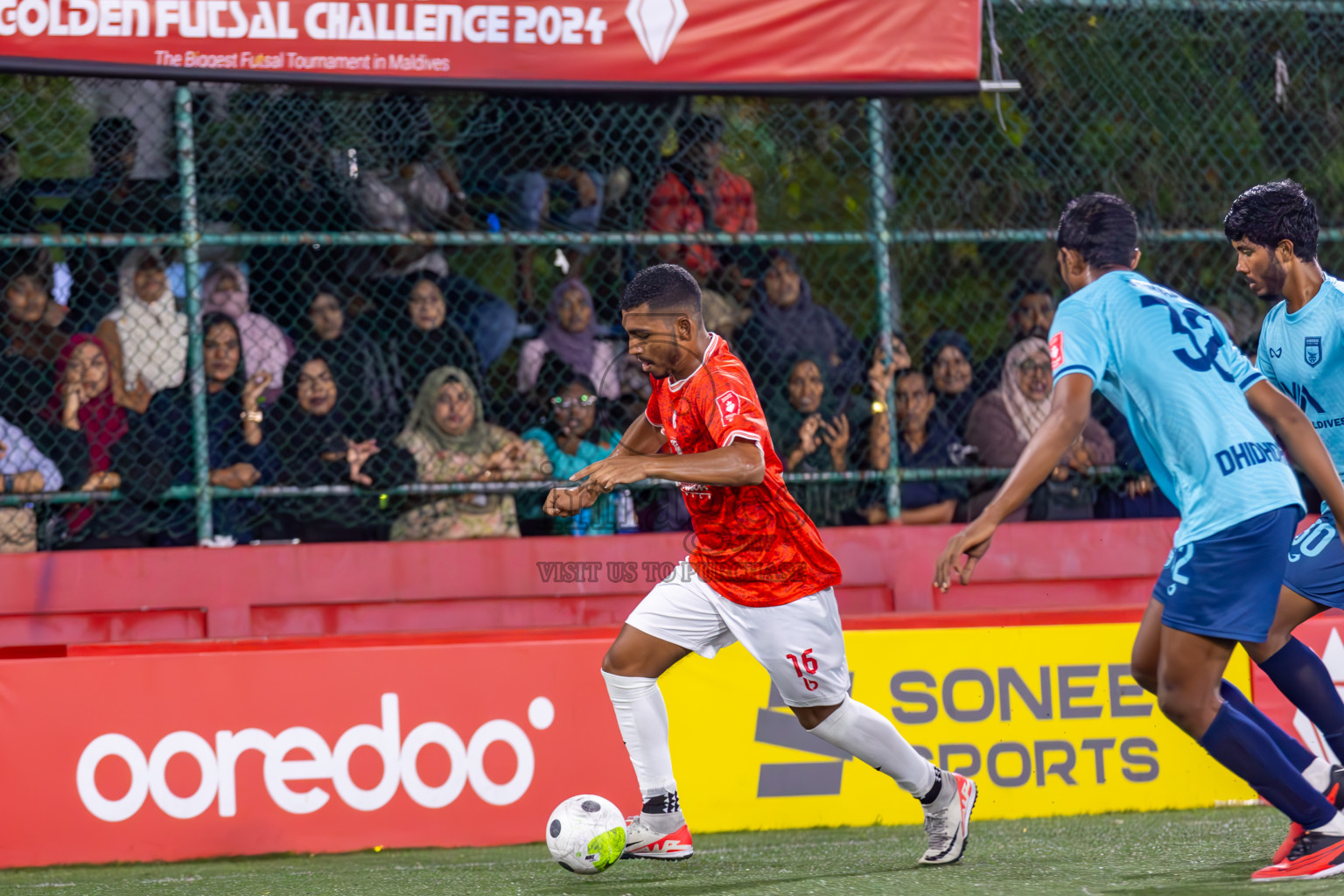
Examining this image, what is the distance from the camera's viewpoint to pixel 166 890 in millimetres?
5133

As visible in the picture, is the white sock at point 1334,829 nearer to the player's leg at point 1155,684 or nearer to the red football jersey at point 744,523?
the player's leg at point 1155,684

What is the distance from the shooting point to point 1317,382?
194 inches

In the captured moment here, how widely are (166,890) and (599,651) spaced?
6.53 feet

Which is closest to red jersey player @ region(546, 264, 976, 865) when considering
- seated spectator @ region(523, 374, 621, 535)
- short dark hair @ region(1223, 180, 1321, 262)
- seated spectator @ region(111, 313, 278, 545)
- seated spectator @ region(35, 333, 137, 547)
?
short dark hair @ region(1223, 180, 1321, 262)

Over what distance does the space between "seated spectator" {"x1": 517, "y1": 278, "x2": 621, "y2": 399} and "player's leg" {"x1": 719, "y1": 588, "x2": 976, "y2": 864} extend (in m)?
2.55

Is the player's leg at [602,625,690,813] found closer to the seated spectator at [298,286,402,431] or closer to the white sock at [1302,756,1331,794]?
the white sock at [1302,756,1331,794]

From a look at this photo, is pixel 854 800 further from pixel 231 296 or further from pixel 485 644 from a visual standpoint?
pixel 231 296

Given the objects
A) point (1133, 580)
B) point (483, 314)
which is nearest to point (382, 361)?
point (483, 314)

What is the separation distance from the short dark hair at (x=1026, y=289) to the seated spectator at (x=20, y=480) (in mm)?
4855

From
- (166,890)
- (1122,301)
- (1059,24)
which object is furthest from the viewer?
(1059,24)

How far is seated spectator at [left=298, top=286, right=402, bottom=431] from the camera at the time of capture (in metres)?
7.08

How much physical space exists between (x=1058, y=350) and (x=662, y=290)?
1296 millimetres

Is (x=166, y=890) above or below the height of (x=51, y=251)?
below

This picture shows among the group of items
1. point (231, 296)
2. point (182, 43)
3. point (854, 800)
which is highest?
point (182, 43)
